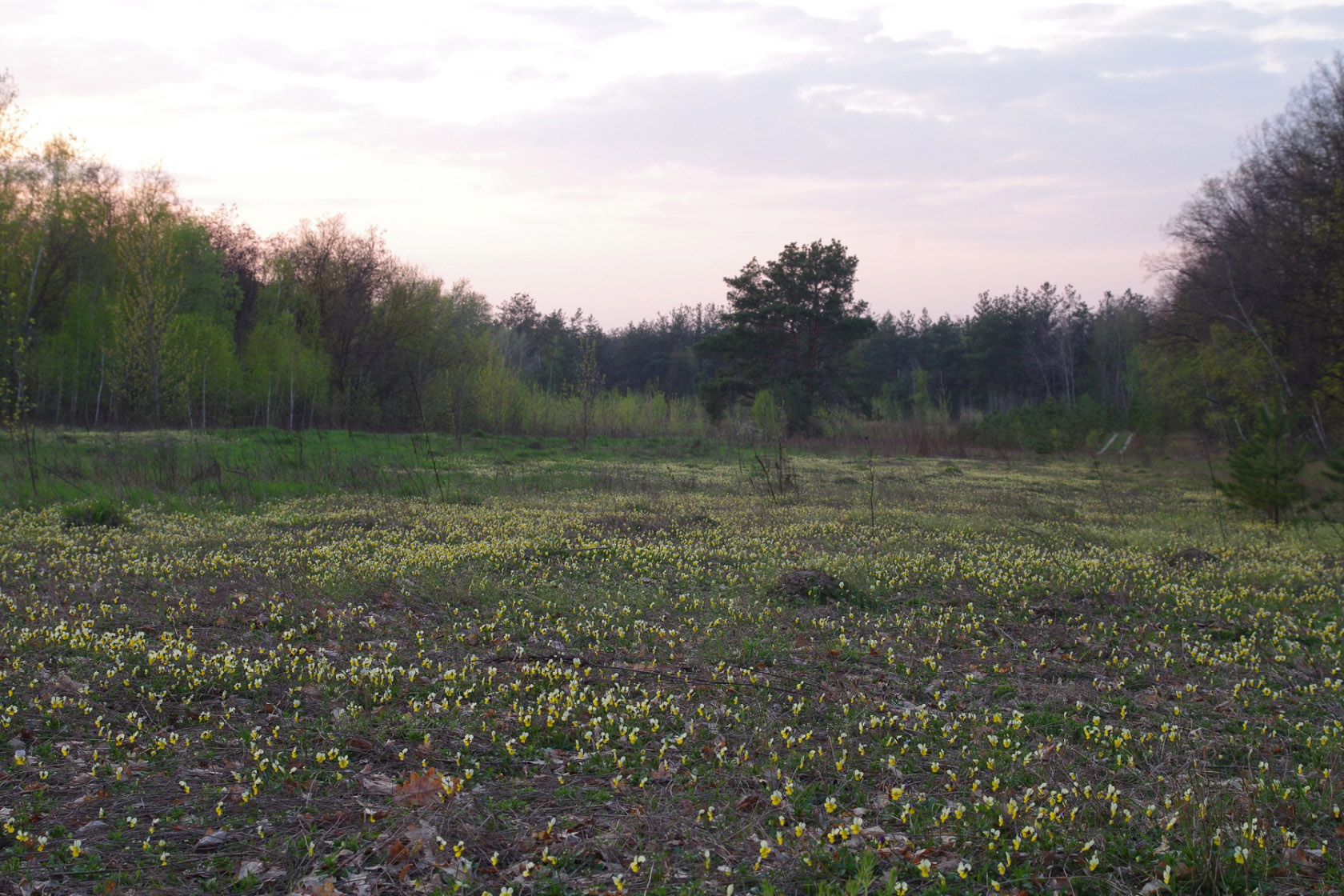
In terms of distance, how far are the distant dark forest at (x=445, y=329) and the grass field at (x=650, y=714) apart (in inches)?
571

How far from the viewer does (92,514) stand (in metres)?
11.9

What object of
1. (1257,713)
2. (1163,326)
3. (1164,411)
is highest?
(1163,326)

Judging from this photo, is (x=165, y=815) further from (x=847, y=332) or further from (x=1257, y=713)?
(x=847, y=332)

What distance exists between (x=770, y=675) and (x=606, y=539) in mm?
6050

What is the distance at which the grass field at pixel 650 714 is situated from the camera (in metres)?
3.64

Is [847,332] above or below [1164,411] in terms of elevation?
above

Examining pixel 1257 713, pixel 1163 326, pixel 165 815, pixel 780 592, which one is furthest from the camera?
pixel 1163 326

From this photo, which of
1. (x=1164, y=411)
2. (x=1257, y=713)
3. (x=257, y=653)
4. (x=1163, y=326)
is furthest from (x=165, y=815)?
(x=1164, y=411)

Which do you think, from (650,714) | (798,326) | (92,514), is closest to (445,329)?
(798,326)

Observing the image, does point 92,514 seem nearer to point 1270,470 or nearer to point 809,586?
point 809,586

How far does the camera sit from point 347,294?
169 ft

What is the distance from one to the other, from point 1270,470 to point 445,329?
50.1m

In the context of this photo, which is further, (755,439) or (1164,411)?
(1164,411)

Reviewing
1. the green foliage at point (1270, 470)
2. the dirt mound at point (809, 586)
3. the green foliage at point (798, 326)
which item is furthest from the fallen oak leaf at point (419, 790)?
the green foliage at point (798, 326)
